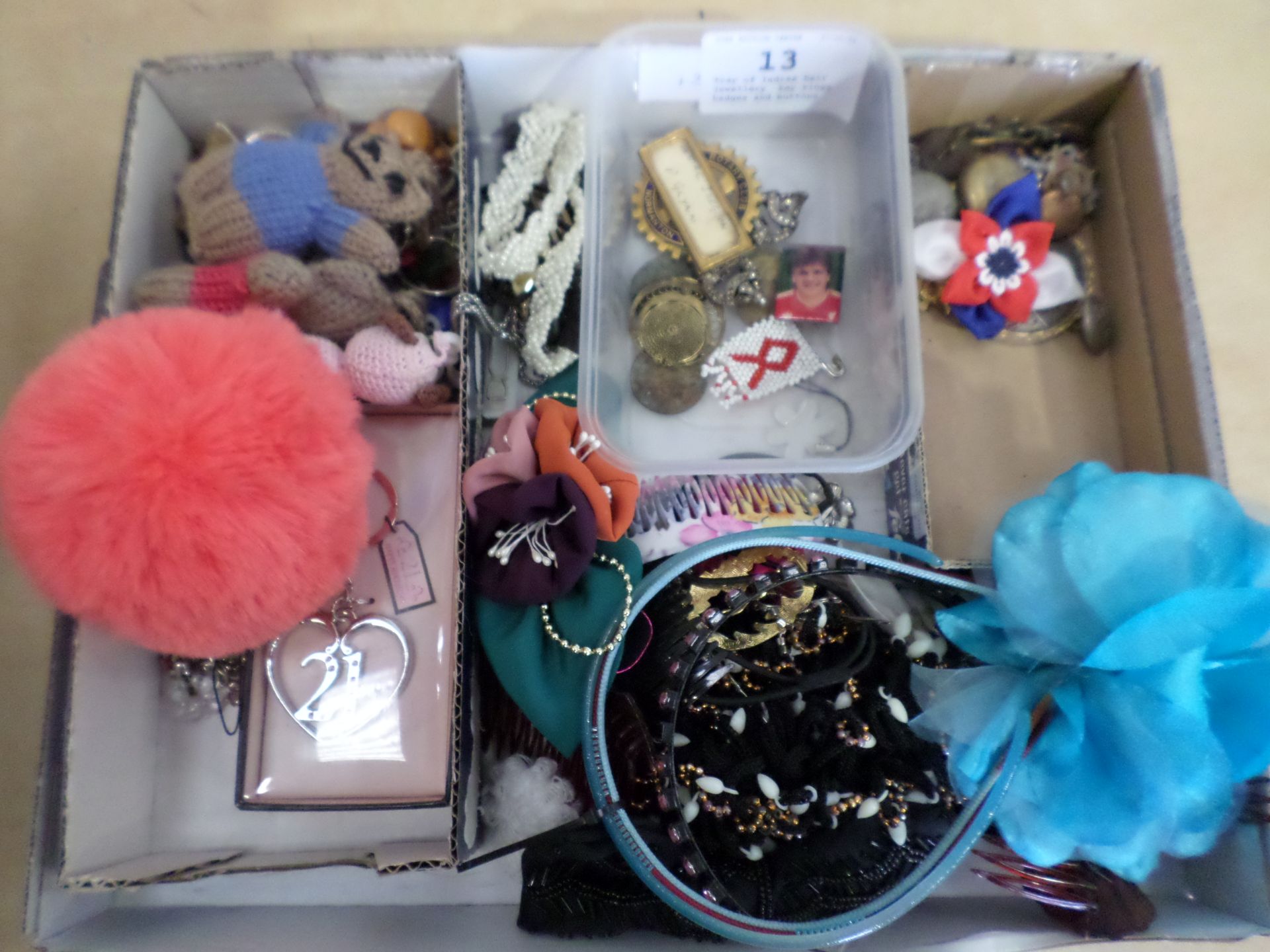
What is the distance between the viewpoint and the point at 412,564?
545 mm

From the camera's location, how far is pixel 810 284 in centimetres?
65

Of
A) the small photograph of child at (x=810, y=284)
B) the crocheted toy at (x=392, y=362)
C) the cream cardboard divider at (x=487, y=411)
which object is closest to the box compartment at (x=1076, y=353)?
the cream cardboard divider at (x=487, y=411)

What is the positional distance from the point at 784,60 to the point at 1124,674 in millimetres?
499

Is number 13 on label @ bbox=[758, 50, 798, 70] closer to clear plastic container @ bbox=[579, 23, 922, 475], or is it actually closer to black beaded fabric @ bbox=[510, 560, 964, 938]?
clear plastic container @ bbox=[579, 23, 922, 475]

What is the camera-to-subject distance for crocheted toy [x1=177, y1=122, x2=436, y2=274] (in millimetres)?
544

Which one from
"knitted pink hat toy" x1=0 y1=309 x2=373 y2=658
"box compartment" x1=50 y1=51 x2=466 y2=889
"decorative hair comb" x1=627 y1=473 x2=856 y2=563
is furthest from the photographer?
"decorative hair comb" x1=627 y1=473 x2=856 y2=563

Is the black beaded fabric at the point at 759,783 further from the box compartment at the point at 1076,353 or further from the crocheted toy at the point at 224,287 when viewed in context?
the crocheted toy at the point at 224,287

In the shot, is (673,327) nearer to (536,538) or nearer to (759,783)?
(536,538)

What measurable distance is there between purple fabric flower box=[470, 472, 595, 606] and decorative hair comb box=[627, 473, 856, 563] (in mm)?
85

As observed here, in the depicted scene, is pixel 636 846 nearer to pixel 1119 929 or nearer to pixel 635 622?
pixel 635 622

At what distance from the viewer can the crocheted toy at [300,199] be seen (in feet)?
1.79

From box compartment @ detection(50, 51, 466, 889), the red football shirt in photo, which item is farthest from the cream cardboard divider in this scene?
the red football shirt in photo

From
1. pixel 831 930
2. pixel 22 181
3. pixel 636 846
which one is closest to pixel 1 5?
pixel 22 181

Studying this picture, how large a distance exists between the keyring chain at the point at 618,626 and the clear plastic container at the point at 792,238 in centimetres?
7
